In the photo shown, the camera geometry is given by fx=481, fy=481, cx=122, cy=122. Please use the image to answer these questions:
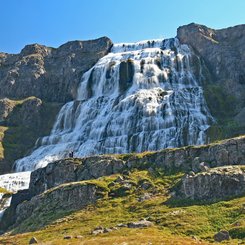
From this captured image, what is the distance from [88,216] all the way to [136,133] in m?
60.8

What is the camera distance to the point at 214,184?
7531 centimetres

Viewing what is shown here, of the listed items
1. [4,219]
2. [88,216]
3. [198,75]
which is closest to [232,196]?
[88,216]

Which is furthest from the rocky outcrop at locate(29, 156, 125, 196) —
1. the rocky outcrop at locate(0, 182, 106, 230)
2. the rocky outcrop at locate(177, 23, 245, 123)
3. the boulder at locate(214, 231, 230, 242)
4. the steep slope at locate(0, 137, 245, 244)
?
the rocky outcrop at locate(177, 23, 245, 123)

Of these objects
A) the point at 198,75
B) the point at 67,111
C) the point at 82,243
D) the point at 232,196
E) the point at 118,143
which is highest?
the point at 198,75

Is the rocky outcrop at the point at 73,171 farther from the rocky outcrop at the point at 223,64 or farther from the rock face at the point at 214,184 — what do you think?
the rocky outcrop at the point at 223,64

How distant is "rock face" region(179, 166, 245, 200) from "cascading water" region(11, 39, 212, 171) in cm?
4938

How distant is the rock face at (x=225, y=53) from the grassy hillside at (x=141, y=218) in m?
77.1

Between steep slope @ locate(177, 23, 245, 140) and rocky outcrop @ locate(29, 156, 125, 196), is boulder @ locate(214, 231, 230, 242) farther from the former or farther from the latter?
steep slope @ locate(177, 23, 245, 140)

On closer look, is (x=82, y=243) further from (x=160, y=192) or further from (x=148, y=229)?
(x=160, y=192)

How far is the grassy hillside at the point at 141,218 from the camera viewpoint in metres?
60.9

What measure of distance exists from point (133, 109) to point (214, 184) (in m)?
74.4

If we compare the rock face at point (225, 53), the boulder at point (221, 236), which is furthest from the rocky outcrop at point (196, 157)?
the rock face at point (225, 53)

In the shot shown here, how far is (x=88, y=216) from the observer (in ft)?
254

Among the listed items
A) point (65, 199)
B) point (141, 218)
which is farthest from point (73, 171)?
point (141, 218)
